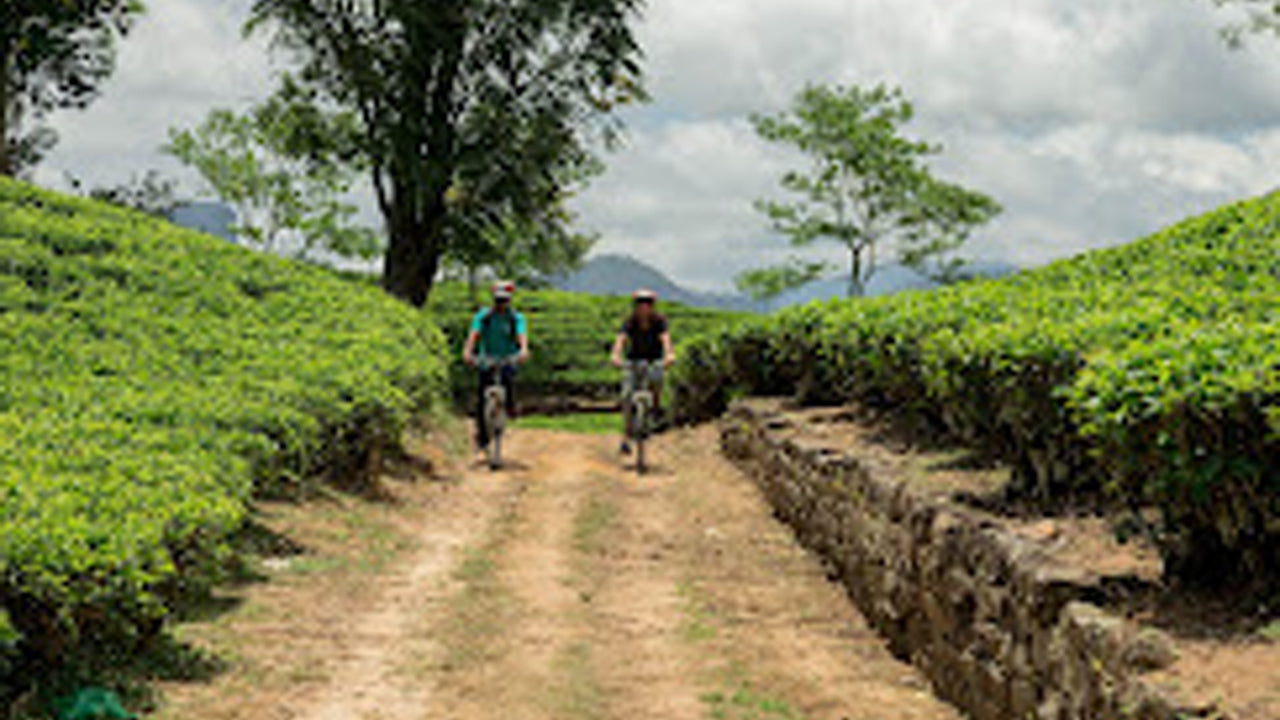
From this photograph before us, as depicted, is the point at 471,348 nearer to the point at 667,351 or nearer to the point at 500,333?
the point at 500,333

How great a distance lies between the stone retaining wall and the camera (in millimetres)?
5059

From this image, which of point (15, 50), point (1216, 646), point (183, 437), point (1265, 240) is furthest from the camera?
point (15, 50)

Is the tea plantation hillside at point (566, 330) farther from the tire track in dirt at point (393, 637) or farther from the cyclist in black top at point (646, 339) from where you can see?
the tire track in dirt at point (393, 637)

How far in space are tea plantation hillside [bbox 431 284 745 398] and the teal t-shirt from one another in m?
12.6

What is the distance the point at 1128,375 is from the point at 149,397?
23.9ft

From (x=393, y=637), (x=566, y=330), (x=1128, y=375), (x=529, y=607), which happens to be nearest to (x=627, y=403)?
(x=529, y=607)

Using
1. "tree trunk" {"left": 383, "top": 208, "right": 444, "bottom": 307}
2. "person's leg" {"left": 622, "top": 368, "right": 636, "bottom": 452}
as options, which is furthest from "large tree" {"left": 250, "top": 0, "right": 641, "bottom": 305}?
"person's leg" {"left": 622, "top": 368, "right": 636, "bottom": 452}

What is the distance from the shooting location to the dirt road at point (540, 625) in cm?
669

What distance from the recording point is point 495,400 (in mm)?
15367

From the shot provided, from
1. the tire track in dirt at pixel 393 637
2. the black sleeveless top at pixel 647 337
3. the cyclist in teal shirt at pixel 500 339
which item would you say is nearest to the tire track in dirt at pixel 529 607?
the tire track in dirt at pixel 393 637

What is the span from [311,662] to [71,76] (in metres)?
36.8

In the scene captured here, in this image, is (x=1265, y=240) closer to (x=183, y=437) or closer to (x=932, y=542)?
(x=932, y=542)

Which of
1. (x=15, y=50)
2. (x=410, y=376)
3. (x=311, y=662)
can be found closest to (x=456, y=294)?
(x=15, y=50)

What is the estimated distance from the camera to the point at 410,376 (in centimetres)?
1451
